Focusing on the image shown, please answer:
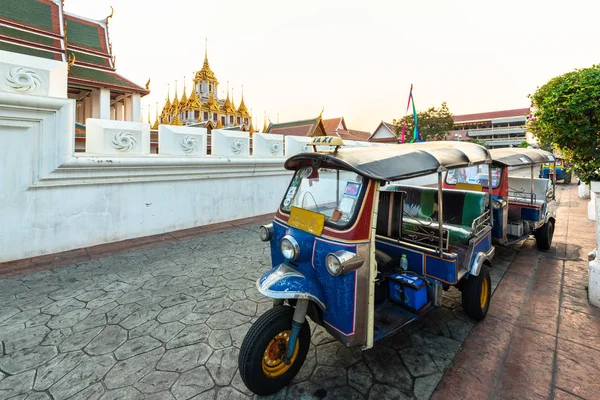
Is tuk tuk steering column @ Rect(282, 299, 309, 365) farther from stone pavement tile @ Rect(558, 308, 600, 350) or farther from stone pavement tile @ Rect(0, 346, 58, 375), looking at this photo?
stone pavement tile @ Rect(558, 308, 600, 350)

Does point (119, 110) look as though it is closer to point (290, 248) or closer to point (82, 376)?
point (82, 376)

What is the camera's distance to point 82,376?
2447 mm

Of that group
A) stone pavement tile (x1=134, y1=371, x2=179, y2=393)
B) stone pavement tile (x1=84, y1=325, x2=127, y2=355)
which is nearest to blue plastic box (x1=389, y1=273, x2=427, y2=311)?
stone pavement tile (x1=134, y1=371, x2=179, y2=393)

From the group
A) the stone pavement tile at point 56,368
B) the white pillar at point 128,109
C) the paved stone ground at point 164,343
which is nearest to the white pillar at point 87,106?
the white pillar at point 128,109

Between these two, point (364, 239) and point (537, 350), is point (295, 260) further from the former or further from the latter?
point (537, 350)

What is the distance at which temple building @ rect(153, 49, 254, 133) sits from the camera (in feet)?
108

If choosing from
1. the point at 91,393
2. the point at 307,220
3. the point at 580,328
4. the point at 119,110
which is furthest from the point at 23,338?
the point at 119,110

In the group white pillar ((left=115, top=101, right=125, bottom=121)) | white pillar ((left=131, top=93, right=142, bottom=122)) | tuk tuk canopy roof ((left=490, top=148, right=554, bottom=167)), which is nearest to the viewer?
tuk tuk canopy roof ((left=490, top=148, right=554, bottom=167))

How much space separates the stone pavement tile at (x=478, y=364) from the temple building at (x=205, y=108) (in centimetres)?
2834

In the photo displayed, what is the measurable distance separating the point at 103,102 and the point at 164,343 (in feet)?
57.0

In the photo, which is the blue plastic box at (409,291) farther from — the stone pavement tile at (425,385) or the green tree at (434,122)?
the green tree at (434,122)

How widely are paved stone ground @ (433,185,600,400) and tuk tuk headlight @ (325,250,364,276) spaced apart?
1239 mm

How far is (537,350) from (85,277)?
5808 millimetres

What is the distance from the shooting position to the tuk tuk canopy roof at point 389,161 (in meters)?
2.30
